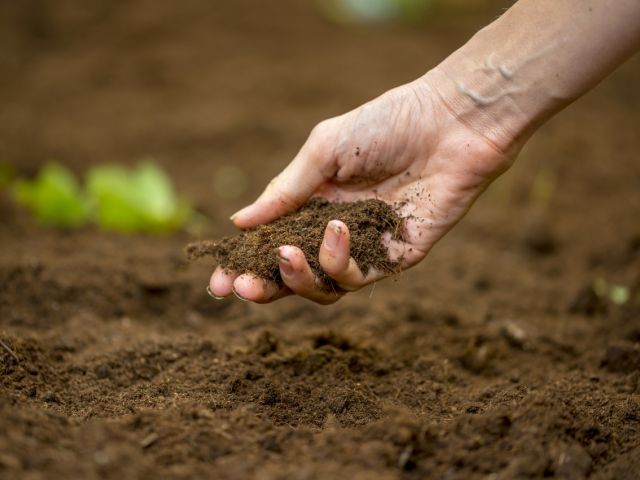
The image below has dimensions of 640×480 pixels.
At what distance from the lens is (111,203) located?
10.7ft

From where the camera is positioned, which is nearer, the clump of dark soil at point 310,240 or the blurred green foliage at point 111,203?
the clump of dark soil at point 310,240

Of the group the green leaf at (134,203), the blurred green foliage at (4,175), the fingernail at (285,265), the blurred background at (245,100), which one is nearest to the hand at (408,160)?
the fingernail at (285,265)

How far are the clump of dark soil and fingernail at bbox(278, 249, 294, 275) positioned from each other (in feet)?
0.14

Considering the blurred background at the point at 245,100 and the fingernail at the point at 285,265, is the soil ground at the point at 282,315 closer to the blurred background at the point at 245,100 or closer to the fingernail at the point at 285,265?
the blurred background at the point at 245,100

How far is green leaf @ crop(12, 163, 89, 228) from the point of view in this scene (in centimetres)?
326

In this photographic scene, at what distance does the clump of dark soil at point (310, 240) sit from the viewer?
71.8 inches

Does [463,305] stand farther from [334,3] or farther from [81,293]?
[334,3]

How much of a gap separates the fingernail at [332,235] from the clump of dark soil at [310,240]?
10 cm

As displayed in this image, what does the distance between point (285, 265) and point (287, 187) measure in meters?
0.34

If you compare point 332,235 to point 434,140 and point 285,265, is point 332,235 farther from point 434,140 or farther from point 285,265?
point 434,140

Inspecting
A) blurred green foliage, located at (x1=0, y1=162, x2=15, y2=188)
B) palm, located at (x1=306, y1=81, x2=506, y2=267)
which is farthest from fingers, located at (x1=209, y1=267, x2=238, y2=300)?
blurred green foliage, located at (x1=0, y1=162, x2=15, y2=188)

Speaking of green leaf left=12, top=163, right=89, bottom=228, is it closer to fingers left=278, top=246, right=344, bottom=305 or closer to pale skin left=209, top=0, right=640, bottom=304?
pale skin left=209, top=0, right=640, bottom=304

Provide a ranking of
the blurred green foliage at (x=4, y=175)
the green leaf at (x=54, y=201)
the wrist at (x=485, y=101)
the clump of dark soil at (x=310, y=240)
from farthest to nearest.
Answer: the blurred green foliage at (x=4, y=175) → the green leaf at (x=54, y=201) → the wrist at (x=485, y=101) → the clump of dark soil at (x=310, y=240)

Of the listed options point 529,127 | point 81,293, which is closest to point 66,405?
point 81,293
